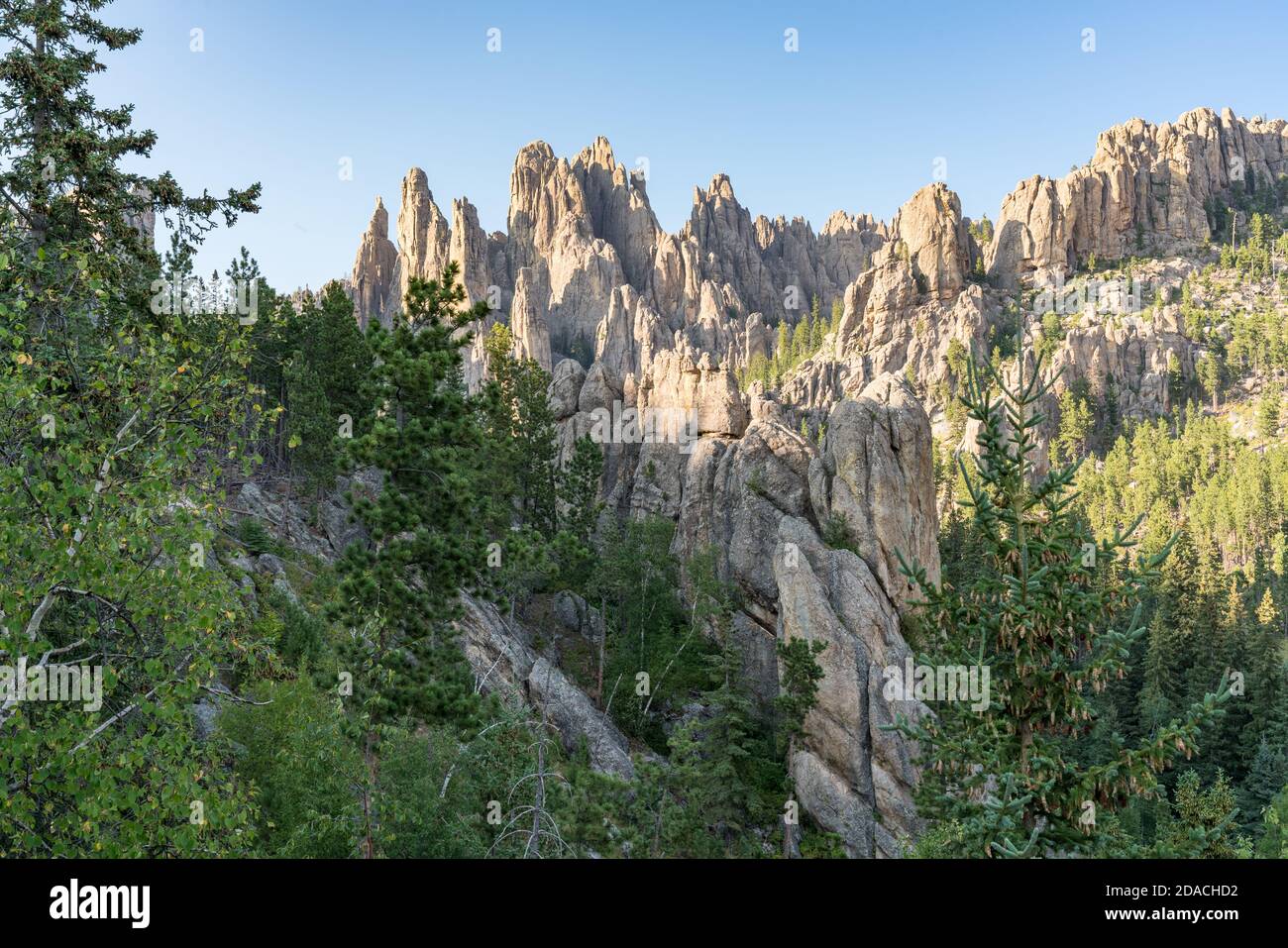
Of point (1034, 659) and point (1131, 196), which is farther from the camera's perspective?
point (1131, 196)

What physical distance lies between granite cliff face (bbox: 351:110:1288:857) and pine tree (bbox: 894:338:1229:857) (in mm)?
24883

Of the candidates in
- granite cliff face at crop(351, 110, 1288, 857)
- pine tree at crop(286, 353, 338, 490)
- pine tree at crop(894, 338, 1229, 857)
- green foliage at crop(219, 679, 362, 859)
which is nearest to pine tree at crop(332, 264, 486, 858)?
green foliage at crop(219, 679, 362, 859)

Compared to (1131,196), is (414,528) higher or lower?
lower

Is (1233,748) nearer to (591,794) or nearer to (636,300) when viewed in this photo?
(591,794)

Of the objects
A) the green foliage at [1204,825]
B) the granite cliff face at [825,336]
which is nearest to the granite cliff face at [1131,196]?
the granite cliff face at [825,336]

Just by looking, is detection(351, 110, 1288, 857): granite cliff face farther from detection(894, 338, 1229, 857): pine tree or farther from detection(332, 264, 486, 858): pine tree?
detection(894, 338, 1229, 857): pine tree

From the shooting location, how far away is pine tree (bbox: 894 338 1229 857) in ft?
26.8

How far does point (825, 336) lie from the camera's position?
147000 millimetres

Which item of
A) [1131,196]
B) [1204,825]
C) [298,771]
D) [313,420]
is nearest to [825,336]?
[1131,196]

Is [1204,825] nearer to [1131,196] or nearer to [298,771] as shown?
[298,771]

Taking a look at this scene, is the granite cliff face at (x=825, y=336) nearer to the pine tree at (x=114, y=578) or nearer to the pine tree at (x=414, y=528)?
the pine tree at (x=414, y=528)

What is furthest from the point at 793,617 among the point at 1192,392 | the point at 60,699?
the point at 1192,392

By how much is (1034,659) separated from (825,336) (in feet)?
474
